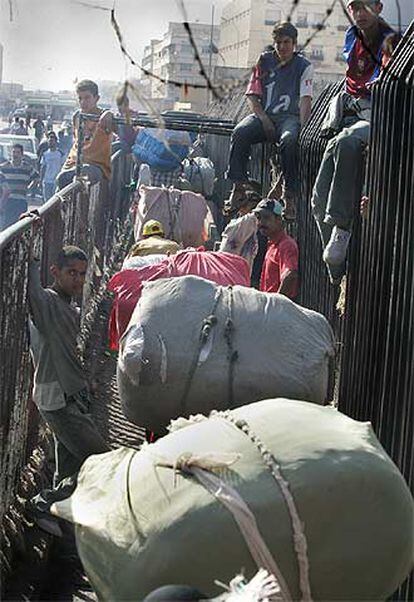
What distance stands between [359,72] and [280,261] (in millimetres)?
1658

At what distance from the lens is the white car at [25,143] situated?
1124 inches

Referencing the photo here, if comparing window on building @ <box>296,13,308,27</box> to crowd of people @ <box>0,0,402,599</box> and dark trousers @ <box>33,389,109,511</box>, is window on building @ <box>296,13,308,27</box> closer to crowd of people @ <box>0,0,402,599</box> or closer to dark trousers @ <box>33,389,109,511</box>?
crowd of people @ <box>0,0,402,599</box>

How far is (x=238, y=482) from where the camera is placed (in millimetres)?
3582

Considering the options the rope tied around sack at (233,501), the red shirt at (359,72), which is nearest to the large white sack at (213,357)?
the rope tied around sack at (233,501)

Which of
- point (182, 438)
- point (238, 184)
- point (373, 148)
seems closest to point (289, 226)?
point (238, 184)

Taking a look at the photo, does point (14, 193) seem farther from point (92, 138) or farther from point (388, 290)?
point (388, 290)

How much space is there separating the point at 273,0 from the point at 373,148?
6.70 feet

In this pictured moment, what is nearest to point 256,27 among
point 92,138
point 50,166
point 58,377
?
point 58,377

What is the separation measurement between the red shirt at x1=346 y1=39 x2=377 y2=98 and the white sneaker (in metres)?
0.92

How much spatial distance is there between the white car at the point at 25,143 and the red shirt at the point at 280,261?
19120 millimetres

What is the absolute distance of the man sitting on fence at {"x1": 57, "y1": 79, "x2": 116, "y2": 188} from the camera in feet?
44.0

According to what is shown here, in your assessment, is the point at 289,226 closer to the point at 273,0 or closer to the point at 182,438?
the point at 273,0

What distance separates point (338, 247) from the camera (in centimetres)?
725

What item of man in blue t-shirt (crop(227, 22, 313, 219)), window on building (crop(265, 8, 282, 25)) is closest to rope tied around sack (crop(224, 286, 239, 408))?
window on building (crop(265, 8, 282, 25))
